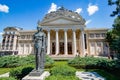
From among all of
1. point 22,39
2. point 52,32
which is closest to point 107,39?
point 52,32

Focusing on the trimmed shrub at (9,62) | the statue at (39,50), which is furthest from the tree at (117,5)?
the trimmed shrub at (9,62)

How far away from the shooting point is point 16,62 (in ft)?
65.9

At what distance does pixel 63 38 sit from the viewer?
1748 inches

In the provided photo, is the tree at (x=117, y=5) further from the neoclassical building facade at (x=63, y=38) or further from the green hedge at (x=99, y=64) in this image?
the neoclassical building facade at (x=63, y=38)

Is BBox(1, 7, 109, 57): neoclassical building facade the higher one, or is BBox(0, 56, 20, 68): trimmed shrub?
BBox(1, 7, 109, 57): neoclassical building facade

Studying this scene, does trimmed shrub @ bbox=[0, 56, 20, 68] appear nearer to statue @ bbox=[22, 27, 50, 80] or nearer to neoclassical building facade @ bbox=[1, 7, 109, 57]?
statue @ bbox=[22, 27, 50, 80]

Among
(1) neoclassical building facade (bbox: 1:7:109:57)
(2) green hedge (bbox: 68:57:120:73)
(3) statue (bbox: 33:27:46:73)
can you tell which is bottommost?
(2) green hedge (bbox: 68:57:120:73)

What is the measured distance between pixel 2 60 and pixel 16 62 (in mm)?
2144

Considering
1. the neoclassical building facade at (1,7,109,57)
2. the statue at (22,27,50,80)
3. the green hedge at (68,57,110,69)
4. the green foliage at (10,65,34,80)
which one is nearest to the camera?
the statue at (22,27,50,80)

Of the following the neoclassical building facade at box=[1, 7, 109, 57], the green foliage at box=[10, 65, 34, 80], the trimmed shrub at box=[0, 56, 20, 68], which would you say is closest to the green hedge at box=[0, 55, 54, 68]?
the trimmed shrub at box=[0, 56, 20, 68]

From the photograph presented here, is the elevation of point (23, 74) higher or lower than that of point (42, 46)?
lower

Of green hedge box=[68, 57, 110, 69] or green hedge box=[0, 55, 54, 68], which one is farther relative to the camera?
green hedge box=[0, 55, 54, 68]

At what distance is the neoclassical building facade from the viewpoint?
39719mm

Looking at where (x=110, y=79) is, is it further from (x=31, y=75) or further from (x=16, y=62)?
(x=16, y=62)
